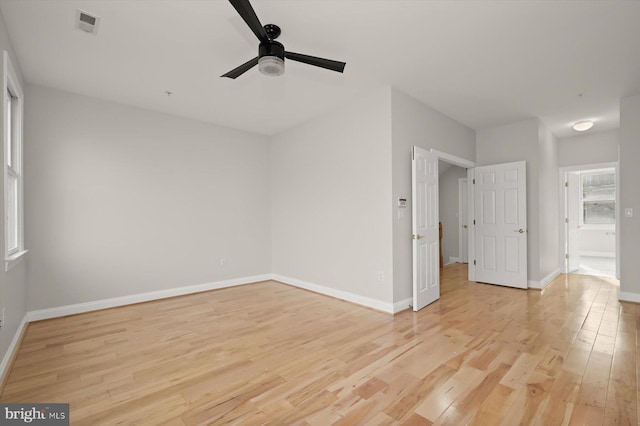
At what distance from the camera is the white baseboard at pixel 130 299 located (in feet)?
12.2

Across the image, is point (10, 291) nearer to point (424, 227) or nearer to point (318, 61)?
point (318, 61)

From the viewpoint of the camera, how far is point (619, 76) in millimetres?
3543

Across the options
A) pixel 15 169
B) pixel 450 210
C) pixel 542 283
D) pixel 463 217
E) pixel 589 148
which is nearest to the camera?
pixel 15 169

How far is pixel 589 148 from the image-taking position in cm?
578

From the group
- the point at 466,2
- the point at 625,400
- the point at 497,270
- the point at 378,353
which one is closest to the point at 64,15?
the point at 466,2

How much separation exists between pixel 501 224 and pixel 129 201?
19.9 feet

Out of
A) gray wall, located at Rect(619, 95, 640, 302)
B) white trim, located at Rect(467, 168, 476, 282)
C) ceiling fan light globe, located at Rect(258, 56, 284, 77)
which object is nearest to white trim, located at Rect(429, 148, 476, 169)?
white trim, located at Rect(467, 168, 476, 282)

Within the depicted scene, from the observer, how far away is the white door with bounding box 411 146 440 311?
396 cm

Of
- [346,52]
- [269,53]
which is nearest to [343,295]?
[346,52]

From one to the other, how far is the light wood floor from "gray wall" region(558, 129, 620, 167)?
2974 millimetres

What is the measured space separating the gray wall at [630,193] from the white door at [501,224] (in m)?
1.16

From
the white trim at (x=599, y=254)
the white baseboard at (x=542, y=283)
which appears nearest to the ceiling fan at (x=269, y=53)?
the white baseboard at (x=542, y=283)

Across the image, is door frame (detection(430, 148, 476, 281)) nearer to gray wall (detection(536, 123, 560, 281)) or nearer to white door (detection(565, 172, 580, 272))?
gray wall (detection(536, 123, 560, 281))

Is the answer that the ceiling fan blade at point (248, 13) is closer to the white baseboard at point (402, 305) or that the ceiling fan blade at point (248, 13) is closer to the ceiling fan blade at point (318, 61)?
the ceiling fan blade at point (318, 61)
